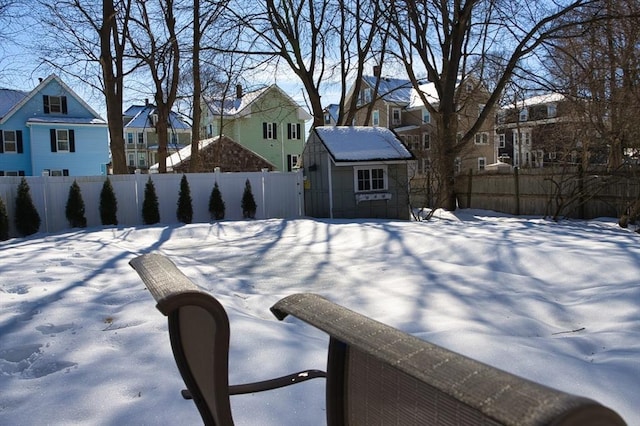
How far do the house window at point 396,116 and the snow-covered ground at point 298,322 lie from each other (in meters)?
33.4

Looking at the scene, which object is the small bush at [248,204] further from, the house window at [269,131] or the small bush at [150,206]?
the house window at [269,131]

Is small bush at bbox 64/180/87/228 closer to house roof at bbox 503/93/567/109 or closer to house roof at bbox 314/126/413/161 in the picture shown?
house roof at bbox 314/126/413/161

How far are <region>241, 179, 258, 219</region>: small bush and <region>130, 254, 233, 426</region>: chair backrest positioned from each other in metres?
16.3

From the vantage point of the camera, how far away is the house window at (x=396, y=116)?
142ft

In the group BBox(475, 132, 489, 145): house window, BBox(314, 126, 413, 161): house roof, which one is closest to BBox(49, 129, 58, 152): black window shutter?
BBox(314, 126, 413, 161): house roof

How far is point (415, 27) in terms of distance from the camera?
22.0 metres

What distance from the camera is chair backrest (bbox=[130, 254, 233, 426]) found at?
71.4 inches

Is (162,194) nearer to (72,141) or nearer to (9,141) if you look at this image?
(72,141)

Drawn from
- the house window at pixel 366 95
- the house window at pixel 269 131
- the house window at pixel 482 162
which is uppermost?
the house window at pixel 366 95

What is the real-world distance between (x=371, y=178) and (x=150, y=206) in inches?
287

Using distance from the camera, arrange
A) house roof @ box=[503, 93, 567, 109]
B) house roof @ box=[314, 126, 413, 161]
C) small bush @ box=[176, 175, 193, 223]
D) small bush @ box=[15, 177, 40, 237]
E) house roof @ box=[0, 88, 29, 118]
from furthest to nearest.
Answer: house roof @ box=[0, 88, 29, 118] < house roof @ box=[503, 93, 567, 109] < house roof @ box=[314, 126, 413, 161] < small bush @ box=[176, 175, 193, 223] < small bush @ box=[15, 177, 40, 237]

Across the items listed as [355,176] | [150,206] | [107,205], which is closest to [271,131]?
[355,176]

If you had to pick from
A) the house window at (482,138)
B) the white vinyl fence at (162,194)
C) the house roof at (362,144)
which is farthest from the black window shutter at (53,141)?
the house window at (482,138)

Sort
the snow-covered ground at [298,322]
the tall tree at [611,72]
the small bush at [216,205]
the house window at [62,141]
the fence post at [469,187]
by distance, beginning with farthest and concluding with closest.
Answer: the house window at [62,141]
the fence post at [469,187]
the small bush at [216,205]
the tall tree at [611,72]
the snow-covered ground at [298,322]
